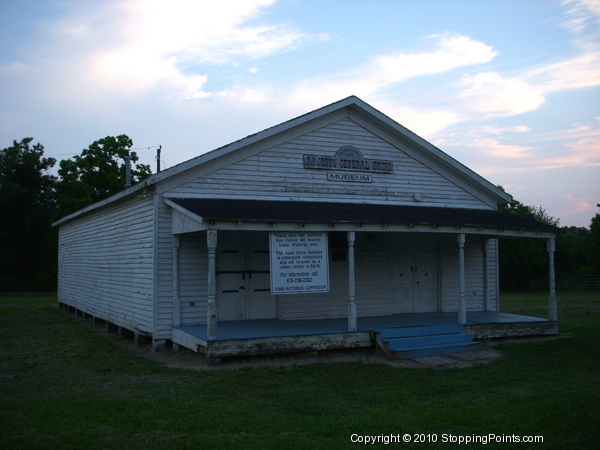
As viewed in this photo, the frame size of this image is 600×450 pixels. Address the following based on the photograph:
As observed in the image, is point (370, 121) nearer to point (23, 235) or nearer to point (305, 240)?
point (305, 240)

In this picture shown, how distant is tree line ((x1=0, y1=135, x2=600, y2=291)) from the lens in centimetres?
4169

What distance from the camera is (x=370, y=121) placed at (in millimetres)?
15875

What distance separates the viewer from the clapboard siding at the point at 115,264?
543 inches

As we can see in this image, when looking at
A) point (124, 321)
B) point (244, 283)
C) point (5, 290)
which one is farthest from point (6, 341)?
point (5, 290)

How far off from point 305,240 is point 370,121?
5.00 metres

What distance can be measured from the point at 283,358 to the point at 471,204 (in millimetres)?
8455

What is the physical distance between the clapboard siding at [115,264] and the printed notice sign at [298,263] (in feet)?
10.3

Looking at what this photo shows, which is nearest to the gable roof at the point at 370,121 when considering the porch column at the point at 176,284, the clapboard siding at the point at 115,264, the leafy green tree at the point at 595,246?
the clapboard siding at the point at 115,264

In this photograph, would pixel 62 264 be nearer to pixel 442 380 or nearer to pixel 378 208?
pixel 378 208

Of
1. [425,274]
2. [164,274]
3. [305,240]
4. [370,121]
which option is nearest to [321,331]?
[305,240]

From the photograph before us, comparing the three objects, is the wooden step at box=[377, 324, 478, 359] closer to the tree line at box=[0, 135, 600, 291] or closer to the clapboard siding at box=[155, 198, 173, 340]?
the clapboard siding at box=[155, 198, 173, 340]

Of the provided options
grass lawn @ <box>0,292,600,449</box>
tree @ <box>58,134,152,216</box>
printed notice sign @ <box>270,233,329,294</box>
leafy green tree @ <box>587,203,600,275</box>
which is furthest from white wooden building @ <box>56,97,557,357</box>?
leafy green tree @ <box>587,203,600,275</box>

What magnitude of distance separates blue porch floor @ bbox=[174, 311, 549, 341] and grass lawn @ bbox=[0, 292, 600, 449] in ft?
3.47

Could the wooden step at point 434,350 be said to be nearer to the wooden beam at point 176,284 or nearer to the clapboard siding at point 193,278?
the clapboard siding at point 193,278
